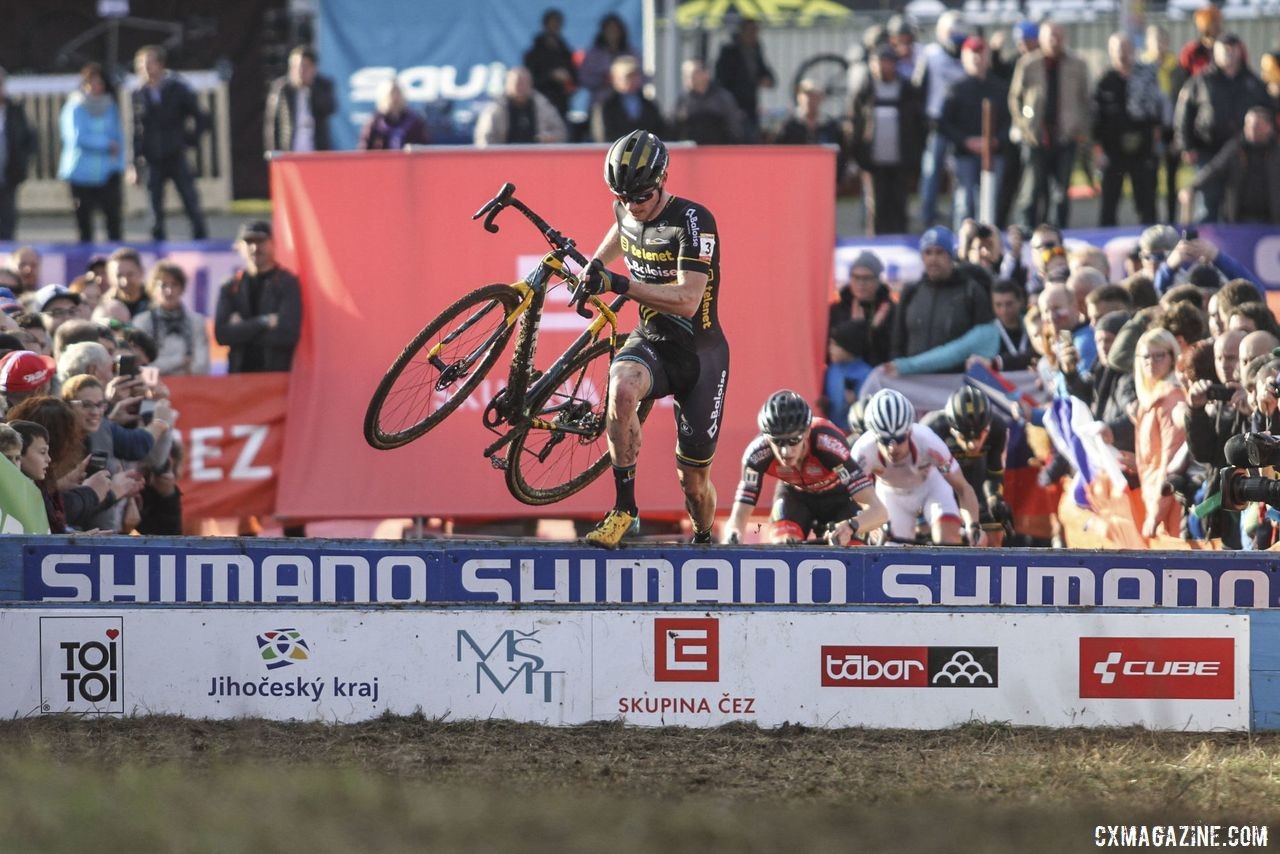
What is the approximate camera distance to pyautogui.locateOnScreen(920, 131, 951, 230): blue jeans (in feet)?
54.9

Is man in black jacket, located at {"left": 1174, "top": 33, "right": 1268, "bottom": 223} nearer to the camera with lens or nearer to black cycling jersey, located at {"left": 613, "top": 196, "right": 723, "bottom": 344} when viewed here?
the camera with lens

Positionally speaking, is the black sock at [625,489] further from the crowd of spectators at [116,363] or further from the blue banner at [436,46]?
the blue banner at [436,46]

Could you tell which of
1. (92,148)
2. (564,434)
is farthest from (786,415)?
(92,148)

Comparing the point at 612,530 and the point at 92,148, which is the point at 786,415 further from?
the point at 92,148

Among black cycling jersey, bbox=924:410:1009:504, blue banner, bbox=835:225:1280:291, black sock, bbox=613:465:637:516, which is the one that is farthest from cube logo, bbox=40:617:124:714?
blue banner, bbox=835:225:1280:291

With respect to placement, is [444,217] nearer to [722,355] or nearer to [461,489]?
[461,489]

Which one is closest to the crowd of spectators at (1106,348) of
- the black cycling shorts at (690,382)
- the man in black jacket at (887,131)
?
the black cycling shorts at (690,382)

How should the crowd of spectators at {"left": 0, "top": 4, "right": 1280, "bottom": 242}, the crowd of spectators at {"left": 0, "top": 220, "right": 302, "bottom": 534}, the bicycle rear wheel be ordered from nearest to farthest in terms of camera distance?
1. the bicycle rear wheel
2. the crowd of spectators at {"left": 0, "top": 220, "right": 302, "bottom": 534}
3. the crowd of spectators at {"left": 0, "top": 4, "right": 1280, "bottom": 242}

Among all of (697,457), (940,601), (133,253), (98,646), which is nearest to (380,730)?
(98,646)

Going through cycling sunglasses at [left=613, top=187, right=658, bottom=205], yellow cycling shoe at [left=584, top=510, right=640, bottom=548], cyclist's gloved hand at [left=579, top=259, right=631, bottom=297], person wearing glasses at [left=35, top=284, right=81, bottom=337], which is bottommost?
yellow cycling shoe at [left=584, top=510, right=640, bottom=548]

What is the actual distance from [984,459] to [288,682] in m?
4.82

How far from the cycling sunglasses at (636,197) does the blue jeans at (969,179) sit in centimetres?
789

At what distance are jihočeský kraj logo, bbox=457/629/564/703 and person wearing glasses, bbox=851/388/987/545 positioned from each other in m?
2.74

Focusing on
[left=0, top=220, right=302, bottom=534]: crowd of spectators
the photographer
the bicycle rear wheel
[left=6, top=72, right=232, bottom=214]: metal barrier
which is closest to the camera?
the bicycle rear wheel
